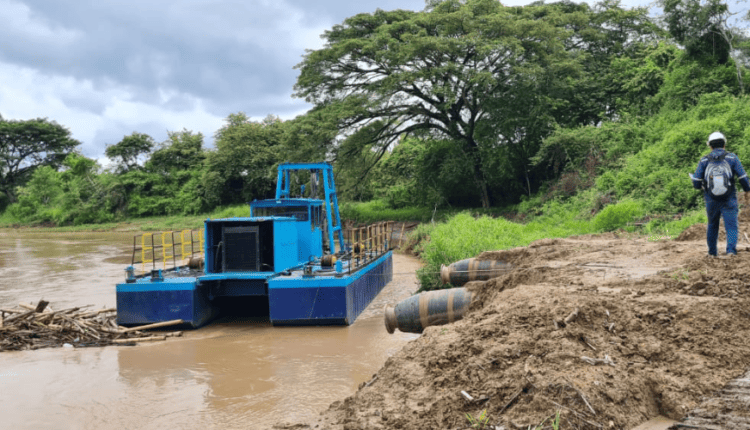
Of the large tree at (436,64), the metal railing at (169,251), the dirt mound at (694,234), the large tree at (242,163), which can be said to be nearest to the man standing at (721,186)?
the dirt mound at (694,234)

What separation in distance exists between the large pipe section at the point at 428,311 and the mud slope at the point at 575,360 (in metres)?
1.11

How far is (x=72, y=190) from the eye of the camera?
52750 millimetres

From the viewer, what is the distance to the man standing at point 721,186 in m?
7.16

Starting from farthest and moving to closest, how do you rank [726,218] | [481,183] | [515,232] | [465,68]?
[481,183]
[465,68]
[515,232]
[726,218]

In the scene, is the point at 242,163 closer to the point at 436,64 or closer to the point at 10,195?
the point at 436,64

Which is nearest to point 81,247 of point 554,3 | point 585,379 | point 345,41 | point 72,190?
point 345,41

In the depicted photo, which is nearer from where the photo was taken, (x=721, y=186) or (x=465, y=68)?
(x=721, y=186)

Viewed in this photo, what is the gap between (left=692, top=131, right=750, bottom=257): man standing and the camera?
716cm

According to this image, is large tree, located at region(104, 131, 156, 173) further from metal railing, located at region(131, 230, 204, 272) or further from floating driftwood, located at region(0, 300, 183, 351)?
floating driftwood, located at region(0, 300, 183, 351)

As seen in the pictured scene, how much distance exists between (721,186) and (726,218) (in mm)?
428

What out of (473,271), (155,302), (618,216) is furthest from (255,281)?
(618,216)

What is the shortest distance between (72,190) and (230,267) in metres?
47.6

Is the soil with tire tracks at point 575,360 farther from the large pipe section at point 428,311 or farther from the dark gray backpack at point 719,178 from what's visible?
the dark gray backpack at point 719,178

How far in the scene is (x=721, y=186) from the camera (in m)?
7.15
